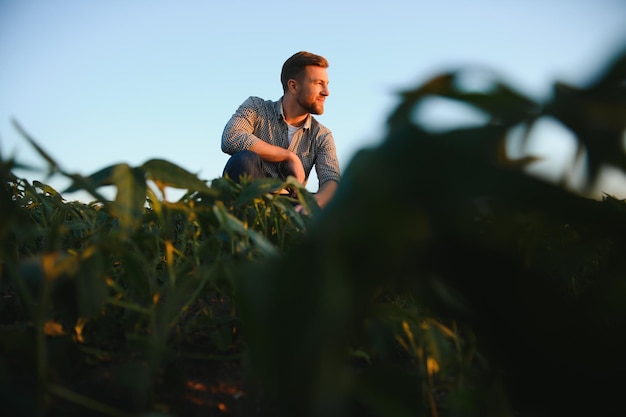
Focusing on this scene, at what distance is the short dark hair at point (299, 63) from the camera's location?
352cm

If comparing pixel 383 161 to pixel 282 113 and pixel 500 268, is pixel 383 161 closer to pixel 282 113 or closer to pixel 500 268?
pixel 500 268

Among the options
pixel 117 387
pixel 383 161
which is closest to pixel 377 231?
pixel 383 161

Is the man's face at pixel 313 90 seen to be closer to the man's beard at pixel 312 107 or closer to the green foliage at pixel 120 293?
the man's beard at pixel 312 107

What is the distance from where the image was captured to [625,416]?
34 cm

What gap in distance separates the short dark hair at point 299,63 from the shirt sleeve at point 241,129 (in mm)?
364

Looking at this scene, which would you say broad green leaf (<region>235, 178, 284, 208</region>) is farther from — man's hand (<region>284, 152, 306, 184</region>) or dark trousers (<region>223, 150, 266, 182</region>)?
man's hand (<region>284, 152, 306, 184</region>)

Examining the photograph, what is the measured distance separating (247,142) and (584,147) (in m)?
2.40

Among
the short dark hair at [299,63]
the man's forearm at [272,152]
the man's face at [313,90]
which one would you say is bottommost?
the man's forearm at [272,152]

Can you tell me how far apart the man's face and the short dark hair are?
0.03 meters

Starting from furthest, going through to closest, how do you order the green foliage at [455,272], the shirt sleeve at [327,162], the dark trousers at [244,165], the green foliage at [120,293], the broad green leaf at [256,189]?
the shirt sleeve at [327,162], the dark trousers at [244,165], the broad green leaf at [256,189], the green foliage at [120,293], the green foliage at [455,272]

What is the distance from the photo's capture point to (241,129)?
292 centimetres

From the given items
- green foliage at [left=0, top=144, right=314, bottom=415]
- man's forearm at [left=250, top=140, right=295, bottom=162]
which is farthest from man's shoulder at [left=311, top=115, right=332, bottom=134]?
green foliage at [left=0, top=144, right=314, bottom=415]

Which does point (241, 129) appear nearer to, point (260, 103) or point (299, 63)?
point (260, 103)

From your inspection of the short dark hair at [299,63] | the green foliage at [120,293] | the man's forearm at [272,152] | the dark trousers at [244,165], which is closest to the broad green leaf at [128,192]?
the green foliage at [120,293]
